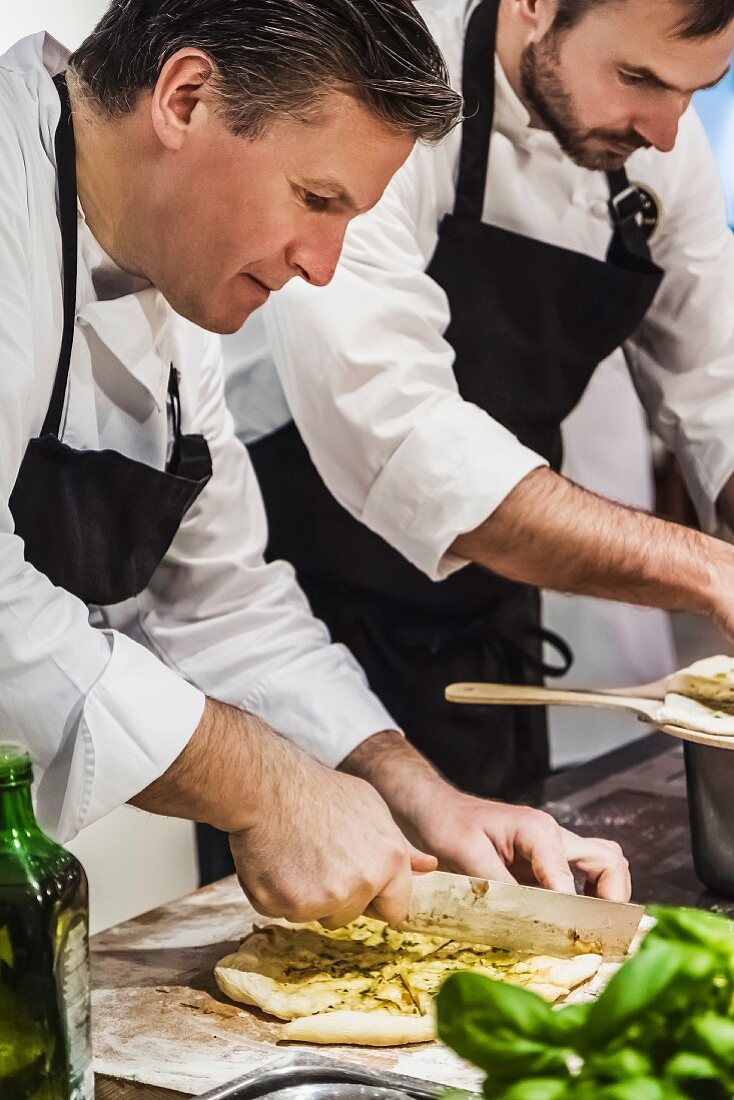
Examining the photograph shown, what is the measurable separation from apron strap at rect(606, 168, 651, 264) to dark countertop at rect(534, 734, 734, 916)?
0.85m

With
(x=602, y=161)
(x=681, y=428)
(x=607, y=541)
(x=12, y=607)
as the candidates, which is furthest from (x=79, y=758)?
(x=681, y=428)

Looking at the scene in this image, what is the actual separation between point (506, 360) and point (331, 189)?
85cm

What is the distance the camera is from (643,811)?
1.84m

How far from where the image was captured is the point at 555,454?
7.47 ft

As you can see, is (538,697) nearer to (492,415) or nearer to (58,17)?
(492,415)

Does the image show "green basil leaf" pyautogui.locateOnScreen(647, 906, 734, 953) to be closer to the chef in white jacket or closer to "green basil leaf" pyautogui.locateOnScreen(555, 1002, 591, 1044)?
"green basil leaf" pyautogui.locateOnScreen(555, 1002, 591, 1044)

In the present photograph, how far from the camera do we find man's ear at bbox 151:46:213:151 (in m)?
1.20

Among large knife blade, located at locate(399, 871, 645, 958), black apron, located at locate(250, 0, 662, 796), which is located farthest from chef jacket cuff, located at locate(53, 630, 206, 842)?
black apron, located at locate(250, 0, 662, 796)

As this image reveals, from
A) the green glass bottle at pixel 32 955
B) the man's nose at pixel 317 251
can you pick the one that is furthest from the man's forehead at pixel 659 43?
the green glass bottle at pixel 32 955

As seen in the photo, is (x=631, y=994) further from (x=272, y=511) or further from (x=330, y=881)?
(x=272, y=511)

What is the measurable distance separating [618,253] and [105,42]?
1.10 metres

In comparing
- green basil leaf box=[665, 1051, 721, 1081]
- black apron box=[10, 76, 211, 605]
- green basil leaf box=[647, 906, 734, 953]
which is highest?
black apron box=[10, 76, 211, 605]

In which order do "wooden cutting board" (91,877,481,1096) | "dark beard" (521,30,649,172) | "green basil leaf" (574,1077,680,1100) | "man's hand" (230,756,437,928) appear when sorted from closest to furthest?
1. "green basil leaf" (574,1077,680,1100)
2. "wooden cutting board" (91,877,481,1096)
3. "man's hand" (230,756,437,928)
4. "dark beard" (521,30,649,172)

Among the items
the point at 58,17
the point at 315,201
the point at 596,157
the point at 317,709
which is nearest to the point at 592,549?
the point at 317,709
